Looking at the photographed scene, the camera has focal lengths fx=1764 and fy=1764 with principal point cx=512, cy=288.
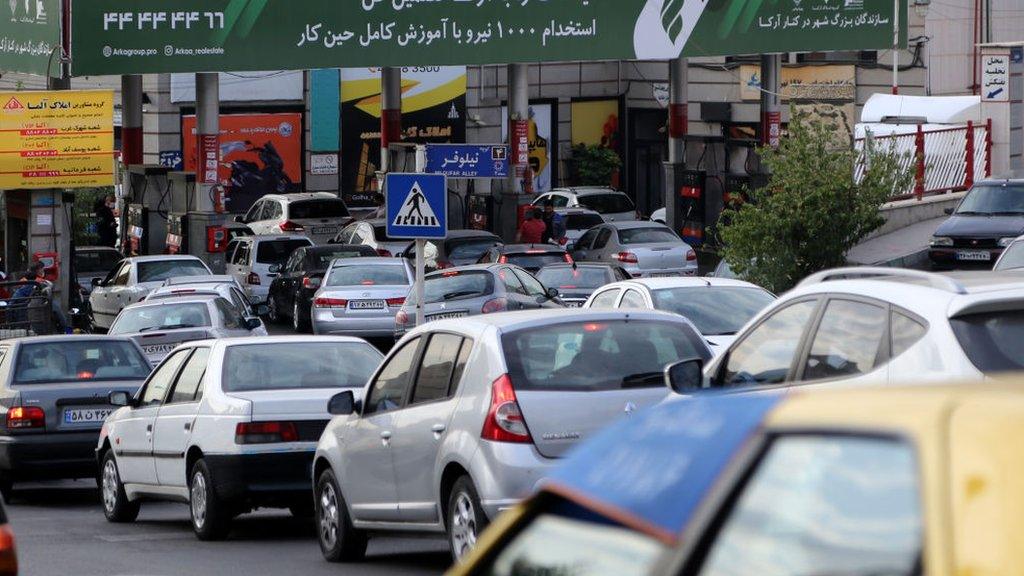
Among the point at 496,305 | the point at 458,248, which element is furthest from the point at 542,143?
the point at 496,305

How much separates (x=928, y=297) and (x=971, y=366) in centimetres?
42

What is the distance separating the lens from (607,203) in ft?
153

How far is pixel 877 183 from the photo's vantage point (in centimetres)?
2314

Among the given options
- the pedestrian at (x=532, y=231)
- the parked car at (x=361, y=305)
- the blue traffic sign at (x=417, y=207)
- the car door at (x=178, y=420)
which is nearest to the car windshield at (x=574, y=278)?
the parked car at (x=361, y=305)

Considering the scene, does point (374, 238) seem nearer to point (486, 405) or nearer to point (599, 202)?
point (599, 202)

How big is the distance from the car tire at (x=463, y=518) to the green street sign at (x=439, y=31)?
27741mm

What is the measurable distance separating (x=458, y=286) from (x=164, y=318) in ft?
13.8

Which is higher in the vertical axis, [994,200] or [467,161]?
[467,161]

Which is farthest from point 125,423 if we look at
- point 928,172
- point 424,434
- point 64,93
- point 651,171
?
point 651,171

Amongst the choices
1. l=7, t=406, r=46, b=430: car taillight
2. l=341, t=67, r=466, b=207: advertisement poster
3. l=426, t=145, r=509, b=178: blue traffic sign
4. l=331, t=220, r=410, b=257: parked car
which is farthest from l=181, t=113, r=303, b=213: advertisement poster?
l=7, t=406, r=46, b=430: car taillight

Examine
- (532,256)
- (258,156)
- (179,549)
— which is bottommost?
(179,549)

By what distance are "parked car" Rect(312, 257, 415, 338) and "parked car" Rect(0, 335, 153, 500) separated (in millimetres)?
10560

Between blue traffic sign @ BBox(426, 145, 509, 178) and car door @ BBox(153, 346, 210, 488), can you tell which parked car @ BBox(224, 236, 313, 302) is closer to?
blue traffic sign @ BBox(426, 145, 509, 178)

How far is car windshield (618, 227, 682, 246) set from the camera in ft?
113
